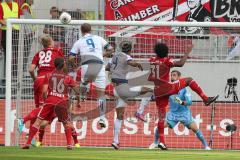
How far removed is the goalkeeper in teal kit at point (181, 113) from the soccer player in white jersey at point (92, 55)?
4.81 feet

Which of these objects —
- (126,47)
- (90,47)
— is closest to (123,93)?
(126,47)

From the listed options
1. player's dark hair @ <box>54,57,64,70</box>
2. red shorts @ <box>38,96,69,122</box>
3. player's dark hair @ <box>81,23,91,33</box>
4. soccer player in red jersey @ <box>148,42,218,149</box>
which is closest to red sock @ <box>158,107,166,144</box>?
soccer player in red jersey @ <box>148,42,218,149</box>

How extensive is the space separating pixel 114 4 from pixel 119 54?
4.78 meters

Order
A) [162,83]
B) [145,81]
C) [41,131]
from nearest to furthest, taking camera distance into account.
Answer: [162,83] → [41,131] → [145,81]

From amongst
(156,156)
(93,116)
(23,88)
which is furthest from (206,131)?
(156,156)

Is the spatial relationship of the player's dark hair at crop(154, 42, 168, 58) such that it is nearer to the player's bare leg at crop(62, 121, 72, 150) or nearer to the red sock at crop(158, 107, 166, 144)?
the red sock at crop(158, 107, 166, 144)

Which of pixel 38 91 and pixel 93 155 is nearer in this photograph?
pixel 93 155

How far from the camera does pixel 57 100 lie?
787 inches

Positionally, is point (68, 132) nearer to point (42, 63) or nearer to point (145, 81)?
point (42, 63)

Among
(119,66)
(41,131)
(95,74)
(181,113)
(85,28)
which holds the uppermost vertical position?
(85,28)

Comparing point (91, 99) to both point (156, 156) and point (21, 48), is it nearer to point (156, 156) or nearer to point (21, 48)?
point (21, 48)

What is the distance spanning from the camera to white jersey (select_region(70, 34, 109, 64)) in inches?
847

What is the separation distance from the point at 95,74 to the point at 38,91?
1.29 meters

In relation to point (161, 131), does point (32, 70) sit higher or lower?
higher
